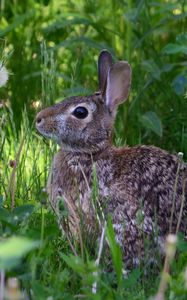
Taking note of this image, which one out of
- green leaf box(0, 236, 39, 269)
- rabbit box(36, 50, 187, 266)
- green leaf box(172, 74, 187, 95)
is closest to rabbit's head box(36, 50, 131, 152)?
rabbit box(36, 50, 187, 266)

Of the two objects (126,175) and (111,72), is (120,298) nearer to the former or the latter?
(126,175)

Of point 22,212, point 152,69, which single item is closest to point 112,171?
point 22,212

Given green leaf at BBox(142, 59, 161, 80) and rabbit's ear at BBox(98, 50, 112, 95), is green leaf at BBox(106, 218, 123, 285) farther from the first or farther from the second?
green leaf at BBox(142, 59, 161, 80)

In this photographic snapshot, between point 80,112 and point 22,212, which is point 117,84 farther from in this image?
point 22,212

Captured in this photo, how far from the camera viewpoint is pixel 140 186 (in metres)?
4.48

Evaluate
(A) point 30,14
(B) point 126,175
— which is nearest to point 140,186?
(B) point 126,175

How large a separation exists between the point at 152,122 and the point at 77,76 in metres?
0.93

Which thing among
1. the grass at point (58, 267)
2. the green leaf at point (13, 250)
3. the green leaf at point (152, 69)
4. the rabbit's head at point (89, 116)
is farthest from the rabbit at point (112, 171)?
the green leaf at point (13, 250)

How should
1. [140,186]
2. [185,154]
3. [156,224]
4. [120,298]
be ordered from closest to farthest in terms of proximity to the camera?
[120,298] → [156,224] → [140,186] → [185,154]

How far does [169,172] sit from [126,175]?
243mm

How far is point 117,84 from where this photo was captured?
16.7 feet

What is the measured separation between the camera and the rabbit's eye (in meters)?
4.93

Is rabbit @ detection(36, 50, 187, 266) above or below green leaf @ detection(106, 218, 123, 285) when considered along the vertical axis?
above

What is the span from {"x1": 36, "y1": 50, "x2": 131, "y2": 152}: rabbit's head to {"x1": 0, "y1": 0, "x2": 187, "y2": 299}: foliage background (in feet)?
0.59
